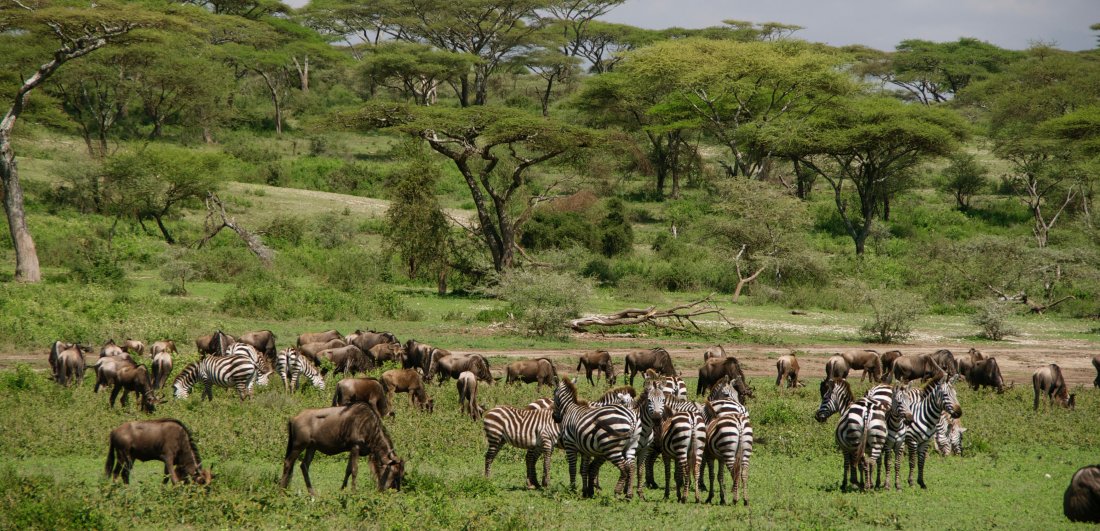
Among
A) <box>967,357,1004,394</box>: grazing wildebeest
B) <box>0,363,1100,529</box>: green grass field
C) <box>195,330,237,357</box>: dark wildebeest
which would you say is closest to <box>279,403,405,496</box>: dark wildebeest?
<box>0,363,1100,529</box>: green grass field

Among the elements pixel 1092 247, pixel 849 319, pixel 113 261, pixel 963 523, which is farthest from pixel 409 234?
pixel 1092 247

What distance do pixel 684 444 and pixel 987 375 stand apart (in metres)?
11.6

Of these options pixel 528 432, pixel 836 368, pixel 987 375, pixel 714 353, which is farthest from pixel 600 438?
pixel 987 375

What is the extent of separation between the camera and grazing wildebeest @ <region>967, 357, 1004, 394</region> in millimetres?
19391

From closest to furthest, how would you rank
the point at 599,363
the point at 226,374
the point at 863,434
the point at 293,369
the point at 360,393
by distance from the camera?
1. the point at 863,434
2. the point at 360,393
3. the point at 226,374
4. the point at 293,369
5. the point at 599,363

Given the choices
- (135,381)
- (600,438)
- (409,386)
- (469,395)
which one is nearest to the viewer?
(600,438)

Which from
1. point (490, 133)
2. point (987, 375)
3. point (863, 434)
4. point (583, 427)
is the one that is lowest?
point (987, 375)

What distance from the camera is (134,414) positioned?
1401 cm

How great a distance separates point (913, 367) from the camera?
2023 centimetres

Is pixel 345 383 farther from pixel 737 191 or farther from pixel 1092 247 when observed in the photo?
pixel 1092 247

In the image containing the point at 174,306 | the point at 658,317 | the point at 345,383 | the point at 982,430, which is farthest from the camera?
the point at 658,317

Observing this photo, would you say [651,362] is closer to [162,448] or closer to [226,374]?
[226,374]

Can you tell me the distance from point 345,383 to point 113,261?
1851 cm

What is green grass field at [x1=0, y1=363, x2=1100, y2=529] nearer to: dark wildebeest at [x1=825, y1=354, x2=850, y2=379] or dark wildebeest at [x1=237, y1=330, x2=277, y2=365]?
dark wildebeest at [x1=825, y1=354, x2=850, y2=379]
